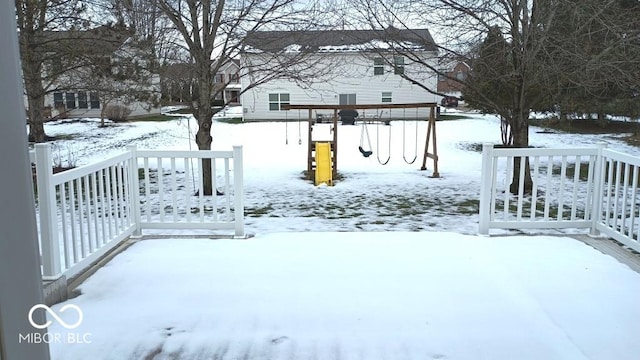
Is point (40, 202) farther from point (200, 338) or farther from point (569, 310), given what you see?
point (569, 310)

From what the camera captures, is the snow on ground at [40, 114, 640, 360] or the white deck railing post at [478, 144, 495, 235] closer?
the snow on ground at [40, 114, 640, 360]

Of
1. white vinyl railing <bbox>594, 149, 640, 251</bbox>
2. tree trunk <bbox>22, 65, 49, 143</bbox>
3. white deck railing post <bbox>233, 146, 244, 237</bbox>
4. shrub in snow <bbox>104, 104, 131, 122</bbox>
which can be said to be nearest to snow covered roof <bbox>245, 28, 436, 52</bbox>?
white deck railing post <bbox>233, 146, 244, 237</bbox>

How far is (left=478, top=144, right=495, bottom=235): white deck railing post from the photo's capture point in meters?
4.51

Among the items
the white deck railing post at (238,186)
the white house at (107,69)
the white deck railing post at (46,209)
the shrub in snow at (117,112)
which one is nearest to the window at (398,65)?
the white house at (107,69)

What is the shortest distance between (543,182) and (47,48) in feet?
33.0

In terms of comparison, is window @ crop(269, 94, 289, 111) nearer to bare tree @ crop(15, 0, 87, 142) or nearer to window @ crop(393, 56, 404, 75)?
bare tree @ crop(15, 0, 87, 142)

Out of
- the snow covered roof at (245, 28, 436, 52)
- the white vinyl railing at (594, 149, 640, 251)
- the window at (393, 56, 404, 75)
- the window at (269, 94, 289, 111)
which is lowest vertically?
the white vinyl railing at (594, 149, 640, 251)

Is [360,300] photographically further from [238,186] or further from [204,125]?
[204,125]

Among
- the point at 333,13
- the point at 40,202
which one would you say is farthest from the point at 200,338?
the point at 333,13

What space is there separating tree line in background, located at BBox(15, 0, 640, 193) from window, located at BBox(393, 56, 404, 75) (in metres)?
0.23

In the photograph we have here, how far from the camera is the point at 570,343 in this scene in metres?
2.55

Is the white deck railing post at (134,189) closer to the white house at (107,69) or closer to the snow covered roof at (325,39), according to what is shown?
the snow covered roof at (325,39)

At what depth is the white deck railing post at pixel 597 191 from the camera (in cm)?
452

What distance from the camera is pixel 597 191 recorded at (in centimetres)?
457
